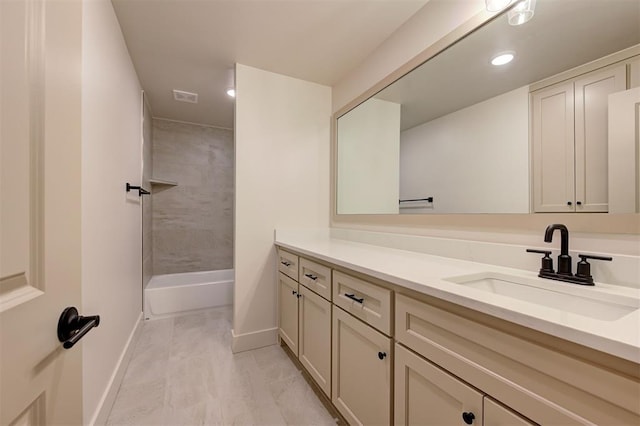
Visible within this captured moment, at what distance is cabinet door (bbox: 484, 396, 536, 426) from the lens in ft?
2.08

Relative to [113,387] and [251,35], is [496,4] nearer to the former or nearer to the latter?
[251,35]

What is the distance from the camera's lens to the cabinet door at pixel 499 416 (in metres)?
0.63

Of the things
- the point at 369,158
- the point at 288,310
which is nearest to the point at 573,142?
the point at 369,158

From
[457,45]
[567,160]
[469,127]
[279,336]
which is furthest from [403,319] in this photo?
[279,336]

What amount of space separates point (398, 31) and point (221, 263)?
346 cm

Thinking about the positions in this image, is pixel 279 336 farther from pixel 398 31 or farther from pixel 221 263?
pixel 398 31

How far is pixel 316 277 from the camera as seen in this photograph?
62.0 inches

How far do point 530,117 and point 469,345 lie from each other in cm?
97

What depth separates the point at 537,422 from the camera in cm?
60

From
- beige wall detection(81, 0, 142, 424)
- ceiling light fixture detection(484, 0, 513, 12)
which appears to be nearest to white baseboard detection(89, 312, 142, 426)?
beige wall detection(81, 0, 142, 424)

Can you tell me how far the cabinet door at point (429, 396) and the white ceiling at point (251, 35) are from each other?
71.7 inches

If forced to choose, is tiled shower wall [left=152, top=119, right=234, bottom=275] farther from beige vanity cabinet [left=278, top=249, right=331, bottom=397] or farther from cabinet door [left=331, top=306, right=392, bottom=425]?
cabinet door [left=331, top=306, right=392, bottom=425]

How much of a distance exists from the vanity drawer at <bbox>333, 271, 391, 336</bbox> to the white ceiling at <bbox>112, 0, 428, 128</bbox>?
1.55 metres

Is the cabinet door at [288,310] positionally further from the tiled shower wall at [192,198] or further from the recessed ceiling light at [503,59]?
the tiled shower wall at [192,198]
